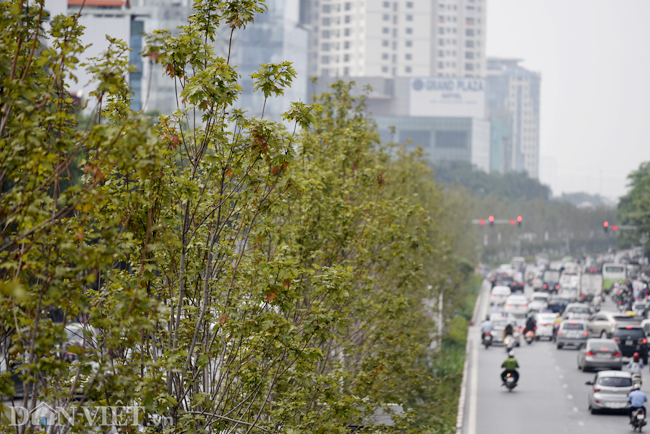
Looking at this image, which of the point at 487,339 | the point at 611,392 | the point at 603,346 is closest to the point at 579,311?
the point at 487,339

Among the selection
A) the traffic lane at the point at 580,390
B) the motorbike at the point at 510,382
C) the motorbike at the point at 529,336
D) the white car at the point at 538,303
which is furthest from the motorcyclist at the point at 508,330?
the white car at the point at 538,303

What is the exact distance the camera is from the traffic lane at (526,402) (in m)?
22.8

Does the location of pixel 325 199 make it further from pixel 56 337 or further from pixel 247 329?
pixel 56 337

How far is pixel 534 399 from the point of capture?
89.4 feet

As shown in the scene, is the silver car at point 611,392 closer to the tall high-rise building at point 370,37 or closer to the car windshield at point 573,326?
the car windshield at point 573,326

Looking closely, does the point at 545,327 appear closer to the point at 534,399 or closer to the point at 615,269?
the point at 534,399

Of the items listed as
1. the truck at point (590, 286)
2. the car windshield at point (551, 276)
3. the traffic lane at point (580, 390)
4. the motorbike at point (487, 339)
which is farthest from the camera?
the car windshield at point (551, 276)

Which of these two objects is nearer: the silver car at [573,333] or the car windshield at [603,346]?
the car windshield at [603,346]

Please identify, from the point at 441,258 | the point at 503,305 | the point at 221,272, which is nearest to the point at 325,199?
the point at 221,272

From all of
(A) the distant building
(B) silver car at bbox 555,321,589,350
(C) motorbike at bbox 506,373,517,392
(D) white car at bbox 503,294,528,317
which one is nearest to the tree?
(D) white car at bbox 503,294,528,317

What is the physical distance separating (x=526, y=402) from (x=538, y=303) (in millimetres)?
30071

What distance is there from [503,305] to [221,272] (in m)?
51.7

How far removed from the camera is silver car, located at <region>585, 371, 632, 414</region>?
24.7 meters

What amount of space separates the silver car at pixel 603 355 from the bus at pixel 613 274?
4295 cm
